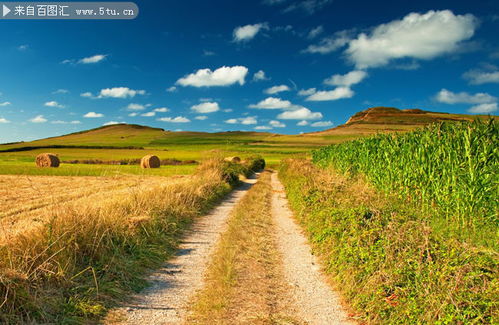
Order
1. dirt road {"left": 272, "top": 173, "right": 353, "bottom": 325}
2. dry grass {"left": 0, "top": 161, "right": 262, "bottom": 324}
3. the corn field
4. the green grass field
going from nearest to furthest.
Result: dry grass {"left": 0, "top": 161, "right": 262, "bottom": 324}, dirt road {"left": 272, "top": 173, "right": 353, "bottom": 325}, the corn field, the green grass field

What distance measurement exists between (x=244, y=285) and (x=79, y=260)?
2.99m

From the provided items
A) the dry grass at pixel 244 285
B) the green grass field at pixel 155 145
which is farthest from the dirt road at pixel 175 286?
the green grass field at pixel 155 145

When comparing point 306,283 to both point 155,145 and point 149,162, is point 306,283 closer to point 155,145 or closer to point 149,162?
point 149,162

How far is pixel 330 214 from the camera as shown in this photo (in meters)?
8.45

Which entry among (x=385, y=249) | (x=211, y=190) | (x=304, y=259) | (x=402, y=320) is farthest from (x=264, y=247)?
(x=211, y=190)

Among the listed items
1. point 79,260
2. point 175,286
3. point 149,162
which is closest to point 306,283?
point 175,286

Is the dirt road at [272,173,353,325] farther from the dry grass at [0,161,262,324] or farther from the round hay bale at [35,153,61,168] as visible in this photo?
the round hay bale at [35,153,61,168]

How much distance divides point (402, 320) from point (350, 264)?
164 cm

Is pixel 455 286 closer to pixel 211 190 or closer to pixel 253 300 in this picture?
pixel 253 300

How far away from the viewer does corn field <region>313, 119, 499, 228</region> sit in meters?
7.60

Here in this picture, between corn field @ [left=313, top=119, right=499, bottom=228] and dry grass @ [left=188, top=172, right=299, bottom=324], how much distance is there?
4332mm

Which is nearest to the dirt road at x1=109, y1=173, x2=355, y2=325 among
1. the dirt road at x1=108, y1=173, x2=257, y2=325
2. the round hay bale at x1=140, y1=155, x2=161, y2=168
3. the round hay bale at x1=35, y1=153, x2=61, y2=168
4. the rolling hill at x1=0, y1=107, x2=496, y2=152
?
the dirt road at x1=108, y1=173, x2=257, y2=325

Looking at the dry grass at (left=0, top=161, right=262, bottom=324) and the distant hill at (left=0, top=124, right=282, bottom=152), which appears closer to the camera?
the dry grass at (left=0, top=161, right=262, bottom=324)

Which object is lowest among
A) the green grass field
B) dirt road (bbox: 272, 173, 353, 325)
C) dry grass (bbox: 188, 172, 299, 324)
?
dirt road (bbox: 272, 173, 353, 325)
